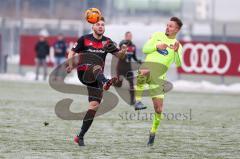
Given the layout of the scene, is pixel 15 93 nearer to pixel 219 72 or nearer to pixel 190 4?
pixel 219 72

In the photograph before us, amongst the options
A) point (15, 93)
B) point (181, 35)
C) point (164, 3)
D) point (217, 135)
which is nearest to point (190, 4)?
point (164, 3)

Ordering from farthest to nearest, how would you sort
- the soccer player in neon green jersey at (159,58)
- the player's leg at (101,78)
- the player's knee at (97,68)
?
1. the soccer player in neon green jersey at (159,58)
2. the player's knee at (97,68)
3. the player's leg at (101,78)

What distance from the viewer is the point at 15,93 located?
24.7 metres

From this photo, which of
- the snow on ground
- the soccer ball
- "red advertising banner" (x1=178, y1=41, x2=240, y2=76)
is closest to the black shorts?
the soccer ball

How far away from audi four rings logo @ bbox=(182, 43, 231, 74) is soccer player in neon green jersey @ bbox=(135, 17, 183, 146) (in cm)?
1983

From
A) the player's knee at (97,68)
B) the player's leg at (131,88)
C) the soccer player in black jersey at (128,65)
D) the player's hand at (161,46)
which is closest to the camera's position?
the player's knee at (97,68)

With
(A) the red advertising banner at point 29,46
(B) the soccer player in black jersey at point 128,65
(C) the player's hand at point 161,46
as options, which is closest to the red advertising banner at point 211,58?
(A) the red advertising banner at point 29,46

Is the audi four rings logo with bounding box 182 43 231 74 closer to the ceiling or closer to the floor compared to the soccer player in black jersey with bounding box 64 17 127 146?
closer to the floor

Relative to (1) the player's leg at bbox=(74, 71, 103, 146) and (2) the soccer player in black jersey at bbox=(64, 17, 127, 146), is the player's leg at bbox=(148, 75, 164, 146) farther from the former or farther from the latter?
(1) the player's leg at bbox=(74, 71, 103, 146)

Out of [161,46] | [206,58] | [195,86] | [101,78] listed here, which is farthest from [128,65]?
[206,58]

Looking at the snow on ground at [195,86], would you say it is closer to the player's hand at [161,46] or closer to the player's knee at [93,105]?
the player's hand at [161,46]

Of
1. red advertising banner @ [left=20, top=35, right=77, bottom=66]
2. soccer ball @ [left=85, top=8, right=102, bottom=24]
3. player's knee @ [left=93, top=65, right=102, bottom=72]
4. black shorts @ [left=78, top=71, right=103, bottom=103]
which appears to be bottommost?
red advertising banner @ [left=20, top=35, right=77, bottom=66]

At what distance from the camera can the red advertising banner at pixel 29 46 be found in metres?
36.0

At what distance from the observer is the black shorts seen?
12.5 m
